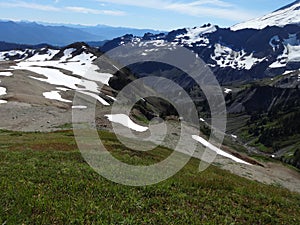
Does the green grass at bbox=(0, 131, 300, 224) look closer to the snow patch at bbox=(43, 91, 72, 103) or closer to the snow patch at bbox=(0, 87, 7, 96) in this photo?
the snow patch at bbox=(0, 87, 7, 96)

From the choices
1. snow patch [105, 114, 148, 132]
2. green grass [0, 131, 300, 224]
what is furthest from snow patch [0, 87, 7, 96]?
green grass [0, 131, 300, 224]

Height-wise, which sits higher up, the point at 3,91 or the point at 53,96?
the point at 3,91

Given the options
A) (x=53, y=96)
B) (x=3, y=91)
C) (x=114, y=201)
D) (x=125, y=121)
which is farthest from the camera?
(x=53, y=96)

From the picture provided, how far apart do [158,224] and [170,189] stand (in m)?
5.67

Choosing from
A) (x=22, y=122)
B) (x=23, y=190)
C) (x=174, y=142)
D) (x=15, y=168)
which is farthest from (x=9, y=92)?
(x=23, y=190)

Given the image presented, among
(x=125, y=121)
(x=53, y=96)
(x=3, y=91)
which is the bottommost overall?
(x=53, y=96)

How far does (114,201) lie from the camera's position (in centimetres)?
1816

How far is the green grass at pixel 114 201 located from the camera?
51.2 feet

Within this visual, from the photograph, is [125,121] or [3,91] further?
[3,91]

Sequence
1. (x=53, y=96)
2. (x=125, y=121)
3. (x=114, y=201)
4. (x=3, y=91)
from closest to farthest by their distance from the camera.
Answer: (x=114, y=201) < (x=125, y=121) < (x=3, y=91) < (x=53, y=96)

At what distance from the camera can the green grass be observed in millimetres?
15602

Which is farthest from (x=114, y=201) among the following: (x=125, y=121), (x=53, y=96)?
(x=53, y=96)

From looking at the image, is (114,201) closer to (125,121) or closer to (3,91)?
(125,121)

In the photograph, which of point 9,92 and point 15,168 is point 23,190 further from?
point 9,92
